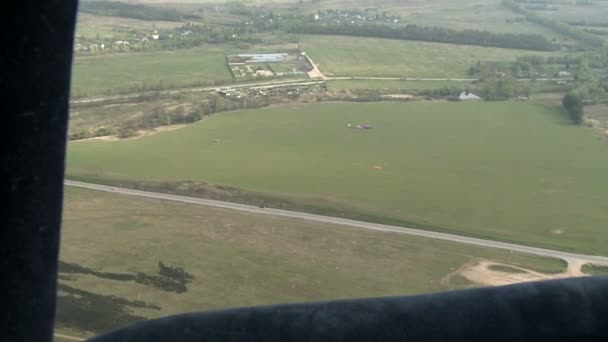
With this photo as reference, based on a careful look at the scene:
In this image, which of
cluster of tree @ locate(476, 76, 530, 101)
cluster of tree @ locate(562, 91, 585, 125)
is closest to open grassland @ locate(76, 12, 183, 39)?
cluster of tree @ locate(476, 76, 530, 101)

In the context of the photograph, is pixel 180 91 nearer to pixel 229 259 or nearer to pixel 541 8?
pixel 229 259

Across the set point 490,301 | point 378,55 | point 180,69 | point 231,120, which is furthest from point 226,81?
point 490,301

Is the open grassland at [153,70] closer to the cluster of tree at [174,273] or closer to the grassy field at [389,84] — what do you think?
the grassy field at [389,84]

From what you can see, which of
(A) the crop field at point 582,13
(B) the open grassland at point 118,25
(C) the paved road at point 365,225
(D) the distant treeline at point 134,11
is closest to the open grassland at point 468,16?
(A) the crop field at point 582,13

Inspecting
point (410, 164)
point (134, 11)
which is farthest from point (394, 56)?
point (410, 164)

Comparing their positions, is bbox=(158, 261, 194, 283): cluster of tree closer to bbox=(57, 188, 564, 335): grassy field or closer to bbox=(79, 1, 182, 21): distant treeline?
bbox=(57, 188, 564, 335): grassy field

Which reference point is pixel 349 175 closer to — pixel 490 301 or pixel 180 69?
pixel 180 69
